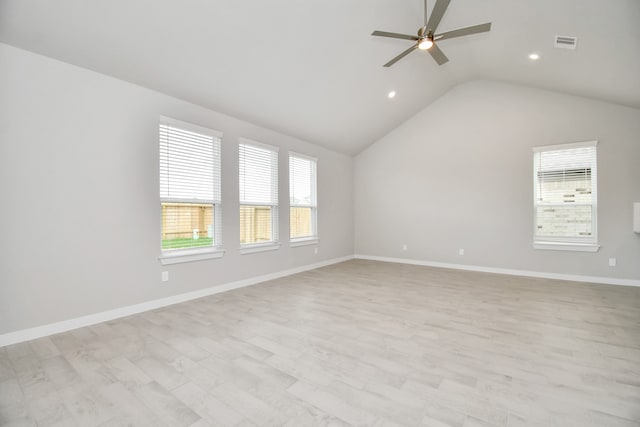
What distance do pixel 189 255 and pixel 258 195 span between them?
1.59 metres

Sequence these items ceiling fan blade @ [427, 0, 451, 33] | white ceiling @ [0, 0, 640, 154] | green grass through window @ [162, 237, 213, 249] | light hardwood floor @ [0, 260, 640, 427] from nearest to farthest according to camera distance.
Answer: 1. light hardwood floor @ [0, 260, 640, 427]
2. ceiling fan blade @ [427, 0, 451, 33]
3. white ceiling @ [0, 0, 640, 154]
4. green grass through window @ [162, 237, 213, 249]

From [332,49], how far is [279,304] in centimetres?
341

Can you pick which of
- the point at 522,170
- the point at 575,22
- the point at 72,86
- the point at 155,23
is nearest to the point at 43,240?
the point at 72,86

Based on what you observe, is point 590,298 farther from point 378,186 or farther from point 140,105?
point 140,105

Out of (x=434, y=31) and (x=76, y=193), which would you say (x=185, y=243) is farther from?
(x=434, y=31)

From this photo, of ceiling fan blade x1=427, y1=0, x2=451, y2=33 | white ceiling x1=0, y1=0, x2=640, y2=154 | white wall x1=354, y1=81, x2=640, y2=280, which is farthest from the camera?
white wall x1=354, y1=81, x2=640, y2=280

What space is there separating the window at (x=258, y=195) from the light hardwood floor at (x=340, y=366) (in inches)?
58.6

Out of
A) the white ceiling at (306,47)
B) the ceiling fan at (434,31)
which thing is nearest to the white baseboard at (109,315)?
the white ceiling at (306,47)

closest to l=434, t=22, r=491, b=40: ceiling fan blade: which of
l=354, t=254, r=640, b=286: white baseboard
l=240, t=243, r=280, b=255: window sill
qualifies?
l=240, t=243, r=280, b=255: window sill

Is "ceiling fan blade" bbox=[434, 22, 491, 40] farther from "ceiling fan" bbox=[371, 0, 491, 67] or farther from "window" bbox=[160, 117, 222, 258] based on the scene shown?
"window" bbox=[160, 117, 222, 258]

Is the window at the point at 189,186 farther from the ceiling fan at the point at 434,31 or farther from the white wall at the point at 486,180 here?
the white wall at the point at 486,180

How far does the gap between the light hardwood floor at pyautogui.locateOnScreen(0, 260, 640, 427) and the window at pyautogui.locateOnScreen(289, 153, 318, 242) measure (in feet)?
8.14

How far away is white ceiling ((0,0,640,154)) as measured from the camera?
8.72 ft

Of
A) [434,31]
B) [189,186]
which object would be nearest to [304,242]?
[189,186]
